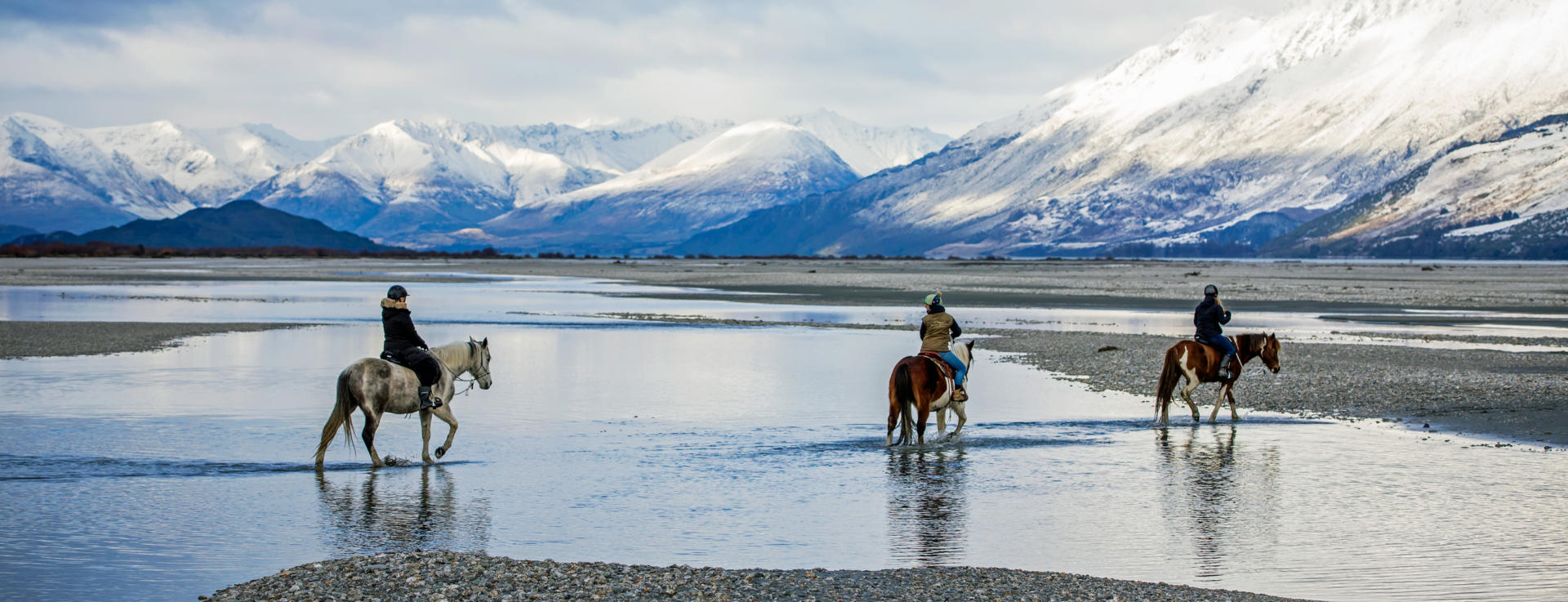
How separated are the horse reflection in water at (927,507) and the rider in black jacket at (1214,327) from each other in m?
5.81

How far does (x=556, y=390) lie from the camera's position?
27.5 metres

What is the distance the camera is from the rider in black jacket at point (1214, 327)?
22781 millimetres

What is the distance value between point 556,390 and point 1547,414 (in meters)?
18.5

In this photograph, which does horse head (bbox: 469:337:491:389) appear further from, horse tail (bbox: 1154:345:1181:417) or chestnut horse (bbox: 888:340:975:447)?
horse tail (bbox: 1154:345:1181:417)

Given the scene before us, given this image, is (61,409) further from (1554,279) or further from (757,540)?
(1554,279)

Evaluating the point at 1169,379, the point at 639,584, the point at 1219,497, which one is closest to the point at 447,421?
the point at 639,584

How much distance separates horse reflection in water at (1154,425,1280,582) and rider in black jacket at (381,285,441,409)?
30.8 feet

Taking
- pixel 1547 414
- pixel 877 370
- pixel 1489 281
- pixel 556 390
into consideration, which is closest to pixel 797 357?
pixel 877 370

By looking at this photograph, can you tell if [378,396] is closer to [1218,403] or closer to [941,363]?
[941,363]

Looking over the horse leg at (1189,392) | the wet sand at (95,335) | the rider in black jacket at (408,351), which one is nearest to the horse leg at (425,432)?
the rider in black jacket at (408,351)

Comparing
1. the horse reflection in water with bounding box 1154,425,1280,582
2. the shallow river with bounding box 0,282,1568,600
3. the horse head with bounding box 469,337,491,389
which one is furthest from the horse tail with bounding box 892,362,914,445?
the horse head with bounding box 469,337,491,389

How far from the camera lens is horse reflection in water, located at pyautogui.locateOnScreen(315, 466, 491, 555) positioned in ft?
43.9

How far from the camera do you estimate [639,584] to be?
37.9ft

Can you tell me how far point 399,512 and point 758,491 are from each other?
422cm
